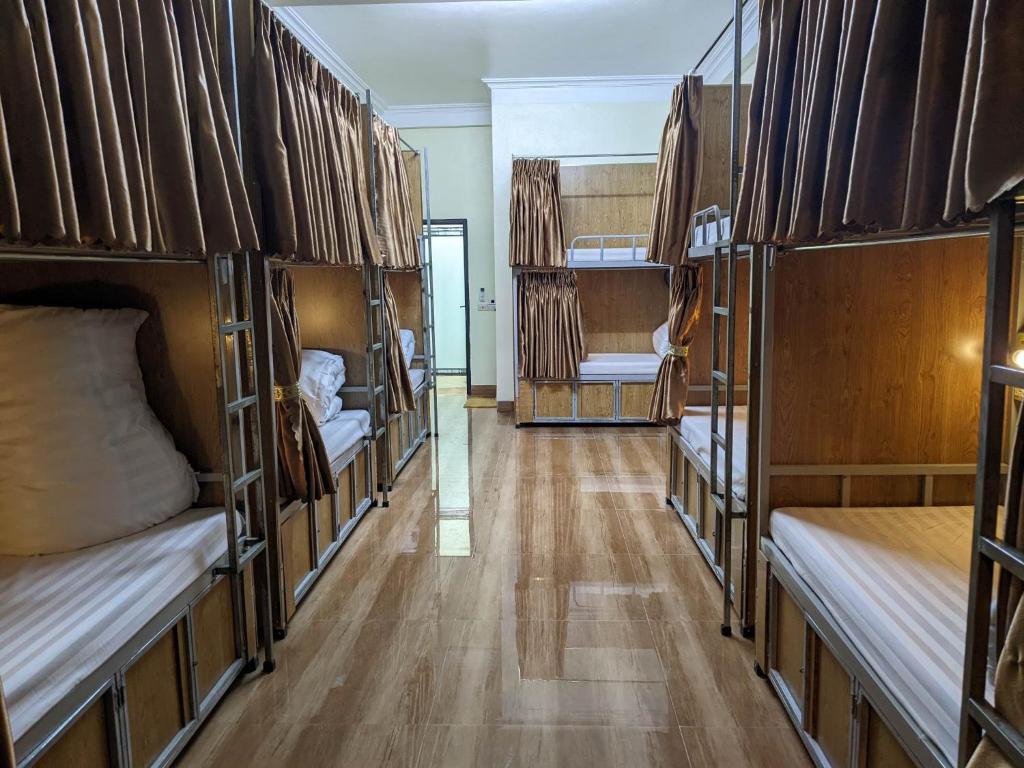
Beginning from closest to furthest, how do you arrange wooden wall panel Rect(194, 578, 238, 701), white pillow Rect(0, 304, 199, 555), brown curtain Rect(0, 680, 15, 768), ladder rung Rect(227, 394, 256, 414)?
brown curtain Rect(0, 680, 15, 768)
white pillow Rect(0, 304, 199, 555)
wooden wall panel Rect(194, 578, 238, 701)
ladder rung Rect(227, 394, 256, 414)

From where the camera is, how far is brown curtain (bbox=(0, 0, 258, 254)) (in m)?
1.32

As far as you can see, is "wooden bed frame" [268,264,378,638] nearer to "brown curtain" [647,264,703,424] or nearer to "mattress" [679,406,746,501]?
"brown curtain" [647,264,703,424]

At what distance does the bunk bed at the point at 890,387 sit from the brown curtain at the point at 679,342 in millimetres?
1415

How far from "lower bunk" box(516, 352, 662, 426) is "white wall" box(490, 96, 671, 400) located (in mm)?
1681

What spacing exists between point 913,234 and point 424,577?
233 centimetres

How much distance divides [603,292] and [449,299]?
2810 millimetres

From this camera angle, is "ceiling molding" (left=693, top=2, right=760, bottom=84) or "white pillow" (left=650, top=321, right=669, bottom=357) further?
"white pillow" (left=650, top=321, right=669, bottom=357)

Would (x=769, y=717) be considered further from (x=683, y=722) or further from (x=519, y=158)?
(x=519, y=158)

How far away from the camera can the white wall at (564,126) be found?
21.4ft

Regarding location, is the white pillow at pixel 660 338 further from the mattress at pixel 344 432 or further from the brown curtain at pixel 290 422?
the brown curtain at pixel 290 422

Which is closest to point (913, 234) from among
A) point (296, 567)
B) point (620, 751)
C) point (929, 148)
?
point (929, 148)

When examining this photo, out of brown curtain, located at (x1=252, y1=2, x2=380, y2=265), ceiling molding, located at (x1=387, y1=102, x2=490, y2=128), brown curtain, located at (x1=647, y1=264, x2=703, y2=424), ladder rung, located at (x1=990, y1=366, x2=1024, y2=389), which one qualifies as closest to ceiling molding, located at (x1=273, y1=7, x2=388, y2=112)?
ceiling molding, located at (x1=387, y1=102, x2=490, y2=128)

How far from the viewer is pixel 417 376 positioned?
17.8 ft

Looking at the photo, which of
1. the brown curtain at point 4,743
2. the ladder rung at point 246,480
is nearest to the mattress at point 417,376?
the ladder rung at point 246,480
